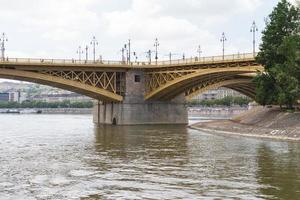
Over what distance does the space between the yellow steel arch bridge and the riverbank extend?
34.7 ft

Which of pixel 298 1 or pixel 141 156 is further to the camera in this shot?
pixel 298 1

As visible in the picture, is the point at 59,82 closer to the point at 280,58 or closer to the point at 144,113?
the point at 144,113

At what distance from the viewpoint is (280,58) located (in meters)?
74.4

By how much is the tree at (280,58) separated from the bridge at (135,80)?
1401 cm

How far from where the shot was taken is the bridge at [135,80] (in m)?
97.1

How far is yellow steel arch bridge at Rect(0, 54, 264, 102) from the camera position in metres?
92.9

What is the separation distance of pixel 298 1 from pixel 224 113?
116 metres

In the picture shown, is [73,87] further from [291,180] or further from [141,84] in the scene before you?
[291,180]

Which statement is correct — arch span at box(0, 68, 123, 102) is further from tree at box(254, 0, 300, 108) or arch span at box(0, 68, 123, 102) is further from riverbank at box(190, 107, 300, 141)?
tree at box(254, 0, 300, 108)

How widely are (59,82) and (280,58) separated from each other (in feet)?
139

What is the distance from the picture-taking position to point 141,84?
4304 inches

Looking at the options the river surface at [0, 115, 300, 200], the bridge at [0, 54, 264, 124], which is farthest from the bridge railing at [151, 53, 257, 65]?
the river surface at [0, 115, 300, 200]

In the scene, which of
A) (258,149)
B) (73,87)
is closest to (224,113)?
(73,87)

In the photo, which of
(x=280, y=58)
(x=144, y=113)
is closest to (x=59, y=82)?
(x=144, y=113)
